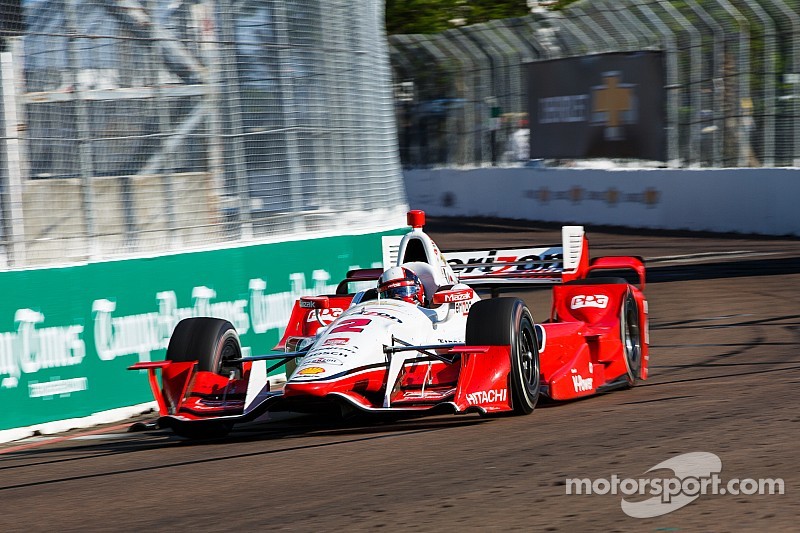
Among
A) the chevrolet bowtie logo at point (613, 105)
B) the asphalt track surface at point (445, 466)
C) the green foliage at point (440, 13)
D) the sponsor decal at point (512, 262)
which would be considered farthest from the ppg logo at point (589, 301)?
the green foliage at point (440, 13)

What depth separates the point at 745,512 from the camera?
4820 mm

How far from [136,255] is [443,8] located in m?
26.4

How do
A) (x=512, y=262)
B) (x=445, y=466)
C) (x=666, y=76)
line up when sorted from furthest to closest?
(x=666, y=76) < (x=512, y=262) < (x=445, y=466)

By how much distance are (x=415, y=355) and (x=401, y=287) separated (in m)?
0.68

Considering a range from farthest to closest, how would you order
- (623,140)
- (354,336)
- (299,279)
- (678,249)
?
(623,140), (678,249), (299,279), (354,336)

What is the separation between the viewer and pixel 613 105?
1003 inches

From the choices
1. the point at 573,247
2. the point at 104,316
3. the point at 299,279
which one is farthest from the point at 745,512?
the point at 299,279

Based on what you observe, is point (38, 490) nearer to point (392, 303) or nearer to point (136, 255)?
point (392, 303)

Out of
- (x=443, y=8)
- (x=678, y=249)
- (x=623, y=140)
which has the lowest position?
(x=678, y=249)

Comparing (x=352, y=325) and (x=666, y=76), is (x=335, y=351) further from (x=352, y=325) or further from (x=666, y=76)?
(x=666, y=76)

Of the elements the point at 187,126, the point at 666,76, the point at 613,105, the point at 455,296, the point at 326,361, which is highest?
the point at 666,76

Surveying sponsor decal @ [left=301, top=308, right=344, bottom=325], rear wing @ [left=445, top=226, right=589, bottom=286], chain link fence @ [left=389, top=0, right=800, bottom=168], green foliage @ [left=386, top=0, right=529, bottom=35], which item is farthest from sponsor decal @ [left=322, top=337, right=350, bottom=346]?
green foliage @ [left=386, top=0, right=529, bottom=35]

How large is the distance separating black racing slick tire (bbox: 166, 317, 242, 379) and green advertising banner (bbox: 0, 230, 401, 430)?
117 centimetres

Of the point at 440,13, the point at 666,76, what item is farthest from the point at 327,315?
the point at 440,13
